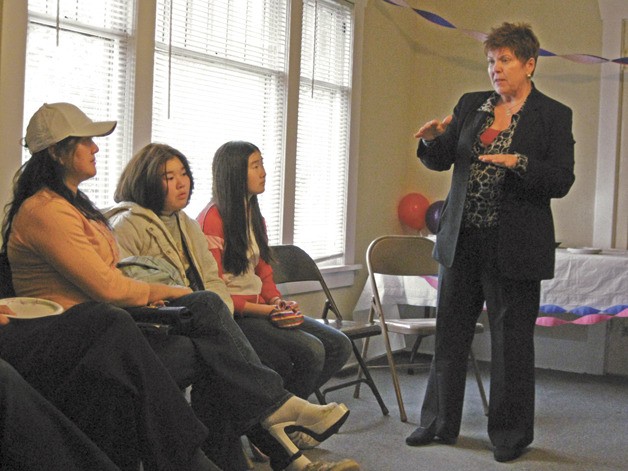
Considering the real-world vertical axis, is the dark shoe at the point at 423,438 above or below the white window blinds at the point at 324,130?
below

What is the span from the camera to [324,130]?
16.9 ft

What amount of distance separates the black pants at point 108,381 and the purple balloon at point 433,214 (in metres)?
3.47

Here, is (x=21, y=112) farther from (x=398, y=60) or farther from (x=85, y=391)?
(x=398, y=60)

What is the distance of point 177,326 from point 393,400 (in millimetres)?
2044

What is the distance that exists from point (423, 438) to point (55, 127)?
1.88 m

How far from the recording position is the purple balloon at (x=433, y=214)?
561 centimetres

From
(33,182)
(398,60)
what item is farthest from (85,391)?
(398,60)

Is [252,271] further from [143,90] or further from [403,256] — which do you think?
[403,256]

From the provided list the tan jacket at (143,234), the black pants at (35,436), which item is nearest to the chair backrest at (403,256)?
the tan jacket at (143,234)

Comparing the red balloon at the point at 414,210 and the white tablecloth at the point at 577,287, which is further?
the red balloon at the point at 414,210

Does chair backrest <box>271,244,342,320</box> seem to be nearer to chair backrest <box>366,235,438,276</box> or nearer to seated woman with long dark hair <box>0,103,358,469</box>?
chair backrest <box>366,235,438,276</box>

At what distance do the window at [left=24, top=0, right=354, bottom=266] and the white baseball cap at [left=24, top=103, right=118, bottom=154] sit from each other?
0.72m

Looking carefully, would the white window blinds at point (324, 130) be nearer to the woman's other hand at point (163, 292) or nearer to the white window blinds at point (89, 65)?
the white window blinds at point (89, 65)

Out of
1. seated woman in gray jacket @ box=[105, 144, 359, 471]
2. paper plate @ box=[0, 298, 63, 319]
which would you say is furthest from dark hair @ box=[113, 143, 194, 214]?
paper plate @ box=[0, 298, 63, 319]
